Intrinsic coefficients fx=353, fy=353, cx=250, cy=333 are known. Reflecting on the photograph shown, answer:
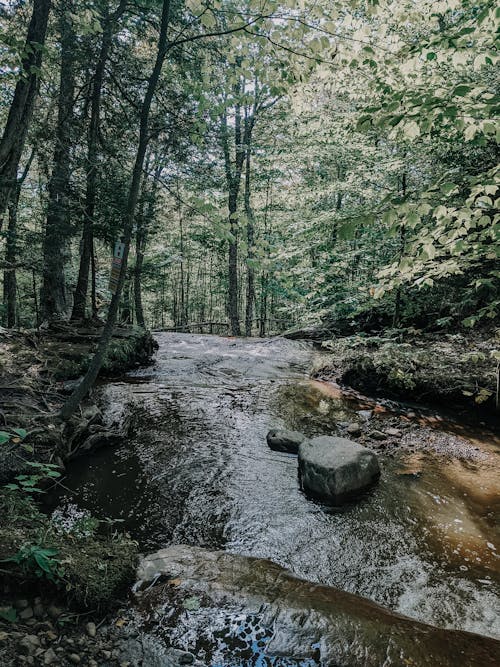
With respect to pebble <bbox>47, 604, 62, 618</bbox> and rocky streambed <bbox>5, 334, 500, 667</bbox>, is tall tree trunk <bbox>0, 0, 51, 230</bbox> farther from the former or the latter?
pebble <bbox>47, 604, 62, 618</bbox>

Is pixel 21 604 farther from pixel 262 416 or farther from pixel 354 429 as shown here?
pixel 354 429

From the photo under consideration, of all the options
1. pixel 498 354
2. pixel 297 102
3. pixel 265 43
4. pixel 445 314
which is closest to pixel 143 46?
pixel 297 102

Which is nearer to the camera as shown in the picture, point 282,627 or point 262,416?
point 282,627

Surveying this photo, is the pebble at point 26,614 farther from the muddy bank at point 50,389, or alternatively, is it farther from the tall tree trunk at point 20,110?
the tall tree trunk at point 20,110

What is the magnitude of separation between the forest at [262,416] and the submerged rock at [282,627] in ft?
0.05

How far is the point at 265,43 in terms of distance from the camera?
11.8 feet

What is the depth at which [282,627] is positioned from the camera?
2404 millimetres

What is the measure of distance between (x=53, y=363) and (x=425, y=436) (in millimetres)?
7572

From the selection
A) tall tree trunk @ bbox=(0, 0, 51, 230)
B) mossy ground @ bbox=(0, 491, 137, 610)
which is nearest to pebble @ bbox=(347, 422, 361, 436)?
mossy ground @ bbox=(0, 491, 137, 610)

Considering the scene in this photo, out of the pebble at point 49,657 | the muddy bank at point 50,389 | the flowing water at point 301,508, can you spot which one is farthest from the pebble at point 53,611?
the flowing water at point 301,508

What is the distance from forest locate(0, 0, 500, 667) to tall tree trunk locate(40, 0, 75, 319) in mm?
82

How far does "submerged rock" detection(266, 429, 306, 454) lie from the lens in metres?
5.75

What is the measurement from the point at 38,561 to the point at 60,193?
9603mm

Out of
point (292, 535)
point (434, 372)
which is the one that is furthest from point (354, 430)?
point (292, 535)
